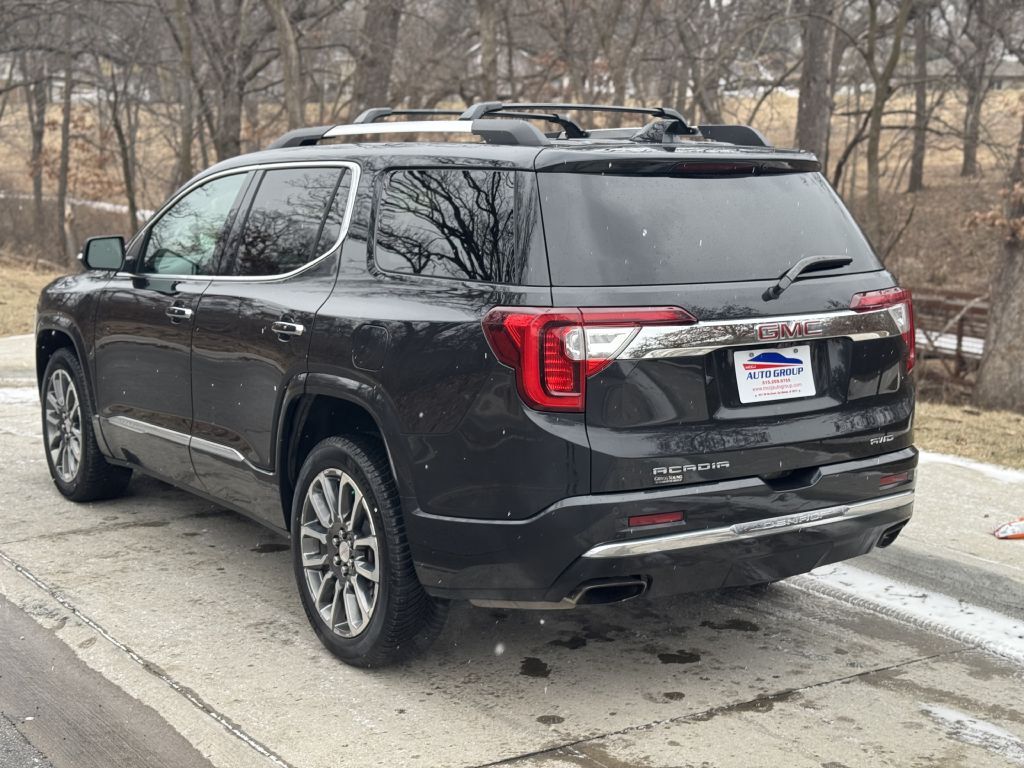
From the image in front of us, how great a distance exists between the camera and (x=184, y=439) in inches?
217

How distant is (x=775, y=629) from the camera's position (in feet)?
16.2

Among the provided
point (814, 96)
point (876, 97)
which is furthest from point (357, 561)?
point (814, 96)

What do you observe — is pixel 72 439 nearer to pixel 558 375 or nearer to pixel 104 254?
pixel 104 254

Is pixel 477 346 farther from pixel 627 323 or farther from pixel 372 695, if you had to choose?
pixel 372 695

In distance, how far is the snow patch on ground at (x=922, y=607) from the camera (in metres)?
4.86

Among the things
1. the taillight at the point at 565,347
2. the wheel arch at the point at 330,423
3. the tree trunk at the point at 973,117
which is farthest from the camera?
the tree trunk at the point at 973,117

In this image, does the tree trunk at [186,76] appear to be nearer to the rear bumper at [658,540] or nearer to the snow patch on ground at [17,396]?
the snow patch on ground at [17,396]

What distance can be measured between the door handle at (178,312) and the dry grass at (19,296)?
913cm

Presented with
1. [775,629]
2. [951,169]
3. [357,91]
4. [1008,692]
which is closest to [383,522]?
[775,629]

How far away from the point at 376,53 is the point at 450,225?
1595 cm

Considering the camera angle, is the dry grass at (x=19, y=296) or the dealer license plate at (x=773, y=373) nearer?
the dealer license plate at (x=773, y=373)

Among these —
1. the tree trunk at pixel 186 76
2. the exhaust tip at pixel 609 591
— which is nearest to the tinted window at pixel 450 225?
the exhaust tip at pixel 609 591

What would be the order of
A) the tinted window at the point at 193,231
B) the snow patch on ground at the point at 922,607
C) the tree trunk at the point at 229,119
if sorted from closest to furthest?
the snow patch on ground at the point at 922,607
the tinted window at the point at 193,231
the tree trunk at the point at 229,119

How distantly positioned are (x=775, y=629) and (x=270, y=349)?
87.6 inches
